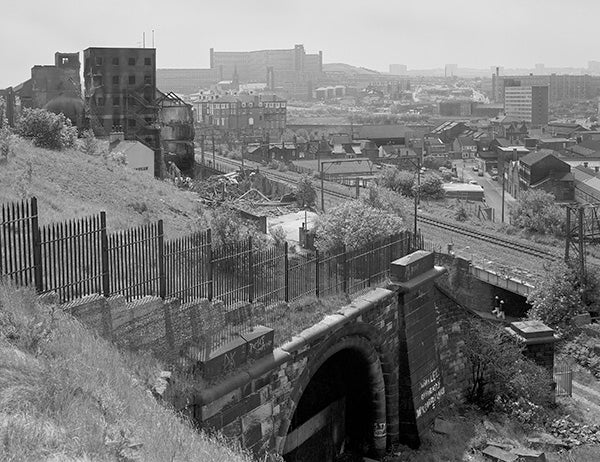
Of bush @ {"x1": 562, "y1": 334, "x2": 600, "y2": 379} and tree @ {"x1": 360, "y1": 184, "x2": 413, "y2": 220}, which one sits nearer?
bush @ {"x1": 562, "y1": 334, "x2": 600, "y2": 379}

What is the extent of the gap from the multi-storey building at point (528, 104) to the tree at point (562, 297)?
416ft

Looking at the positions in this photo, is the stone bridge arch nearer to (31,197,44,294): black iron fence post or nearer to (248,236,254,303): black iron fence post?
(248,236,254,303): black iron fence post

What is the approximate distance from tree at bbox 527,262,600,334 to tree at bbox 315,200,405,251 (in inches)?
217

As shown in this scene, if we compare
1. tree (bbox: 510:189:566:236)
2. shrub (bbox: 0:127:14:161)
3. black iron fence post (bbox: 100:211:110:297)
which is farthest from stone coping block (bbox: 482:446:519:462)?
tree (bbox: 510:189:566:236)

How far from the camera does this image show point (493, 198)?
66.4m

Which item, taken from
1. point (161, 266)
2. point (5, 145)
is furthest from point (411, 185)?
point (161, 266)

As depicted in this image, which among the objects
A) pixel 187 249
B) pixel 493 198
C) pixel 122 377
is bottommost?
pixel 493 198

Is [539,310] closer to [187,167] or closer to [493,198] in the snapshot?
[187,167]

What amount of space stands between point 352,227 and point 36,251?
1366 cm

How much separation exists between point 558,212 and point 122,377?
111ft

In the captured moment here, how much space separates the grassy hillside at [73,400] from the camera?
6293 millimetres

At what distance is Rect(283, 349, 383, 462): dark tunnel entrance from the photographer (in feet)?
45.8

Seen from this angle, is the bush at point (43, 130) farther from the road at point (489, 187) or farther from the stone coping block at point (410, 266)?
the road at point (489, 187)

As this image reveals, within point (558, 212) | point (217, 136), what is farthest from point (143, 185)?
point (217, 136)
